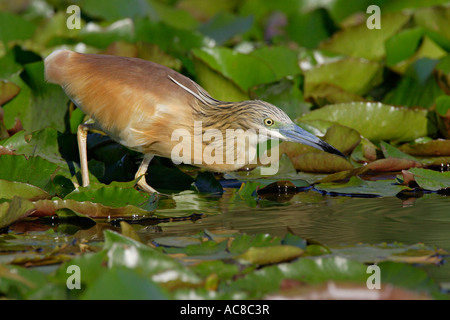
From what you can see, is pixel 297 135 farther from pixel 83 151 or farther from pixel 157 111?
pixel 83 151

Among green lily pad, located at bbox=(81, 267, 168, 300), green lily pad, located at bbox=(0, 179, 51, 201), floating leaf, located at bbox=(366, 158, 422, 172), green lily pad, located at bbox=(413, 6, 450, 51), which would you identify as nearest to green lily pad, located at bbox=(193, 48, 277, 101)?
floating leaf, located at bbox=(366, 158, 422, 172)

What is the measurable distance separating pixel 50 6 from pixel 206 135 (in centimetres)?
901

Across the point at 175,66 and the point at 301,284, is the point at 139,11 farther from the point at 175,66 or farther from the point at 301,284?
the point at 301,284

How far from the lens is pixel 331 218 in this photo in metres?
5.81

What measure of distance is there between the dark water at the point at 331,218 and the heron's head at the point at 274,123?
651 mm

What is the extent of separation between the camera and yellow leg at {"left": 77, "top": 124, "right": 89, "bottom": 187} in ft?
22.1

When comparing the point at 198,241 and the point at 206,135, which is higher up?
the point at 206,135

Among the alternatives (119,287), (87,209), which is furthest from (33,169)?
(119,287)

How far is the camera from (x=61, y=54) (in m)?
7.03

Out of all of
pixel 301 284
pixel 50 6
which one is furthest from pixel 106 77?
pixel 50 6

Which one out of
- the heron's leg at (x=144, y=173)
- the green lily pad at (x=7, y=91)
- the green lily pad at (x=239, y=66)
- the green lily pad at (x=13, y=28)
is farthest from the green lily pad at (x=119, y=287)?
the green lily pad at (x=13, y=28)

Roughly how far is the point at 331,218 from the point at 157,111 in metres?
1.93

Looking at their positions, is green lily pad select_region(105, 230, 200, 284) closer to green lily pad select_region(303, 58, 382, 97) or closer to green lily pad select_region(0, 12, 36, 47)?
green lily pad select_region(303, 58, 382, 97)
